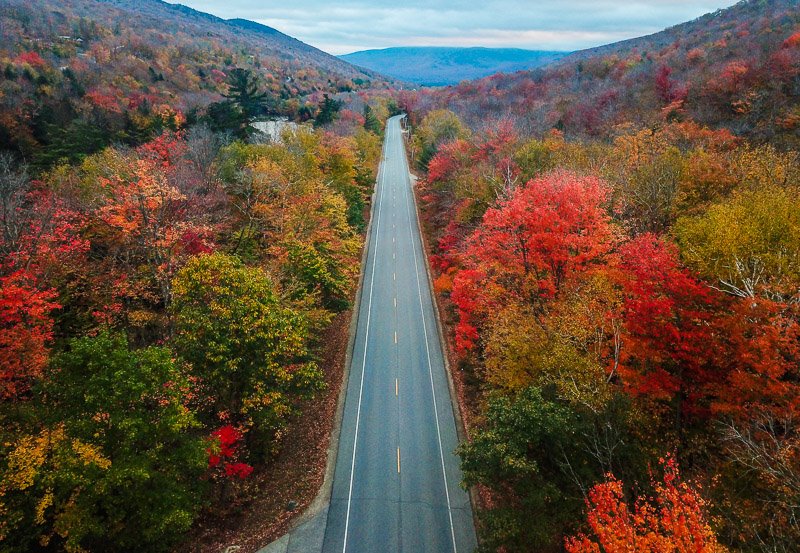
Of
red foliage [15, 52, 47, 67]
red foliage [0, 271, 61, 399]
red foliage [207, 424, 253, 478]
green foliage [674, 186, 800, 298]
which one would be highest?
red foliage [15, 52, 47, 67]

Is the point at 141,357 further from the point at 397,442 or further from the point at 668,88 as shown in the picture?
the point at 668,88

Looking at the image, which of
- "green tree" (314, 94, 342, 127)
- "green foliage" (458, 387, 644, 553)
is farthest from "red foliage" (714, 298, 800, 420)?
"green tree" (314, 94, 342, 127)

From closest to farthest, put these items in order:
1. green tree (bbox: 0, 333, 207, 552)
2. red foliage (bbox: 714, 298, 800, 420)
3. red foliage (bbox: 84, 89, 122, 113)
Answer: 1. red foliage (bbox: 714, 298, 800, 420)
2. green tree (bbox: 0, 333, 207, 552)
3. red foliage (bbox: 84, 89, 122, 113)

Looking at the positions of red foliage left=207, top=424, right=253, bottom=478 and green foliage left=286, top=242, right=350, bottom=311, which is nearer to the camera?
red foliage left=207, top=424, right=253, bottom=478

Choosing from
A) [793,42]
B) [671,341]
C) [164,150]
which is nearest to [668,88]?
[793,42]

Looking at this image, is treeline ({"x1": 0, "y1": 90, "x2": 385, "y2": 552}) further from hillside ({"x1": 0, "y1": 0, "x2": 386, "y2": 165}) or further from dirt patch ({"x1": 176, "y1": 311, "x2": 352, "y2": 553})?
hillside ({"x1": 0, "y1": 0, "x2": 386, "y2": 165})

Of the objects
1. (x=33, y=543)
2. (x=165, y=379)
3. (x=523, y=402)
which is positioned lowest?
(x=33, y=543)

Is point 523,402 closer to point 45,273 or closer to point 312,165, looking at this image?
point 45,273

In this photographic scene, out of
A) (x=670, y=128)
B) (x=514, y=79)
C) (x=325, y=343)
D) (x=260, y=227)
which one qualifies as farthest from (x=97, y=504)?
(x=514, y=79)
